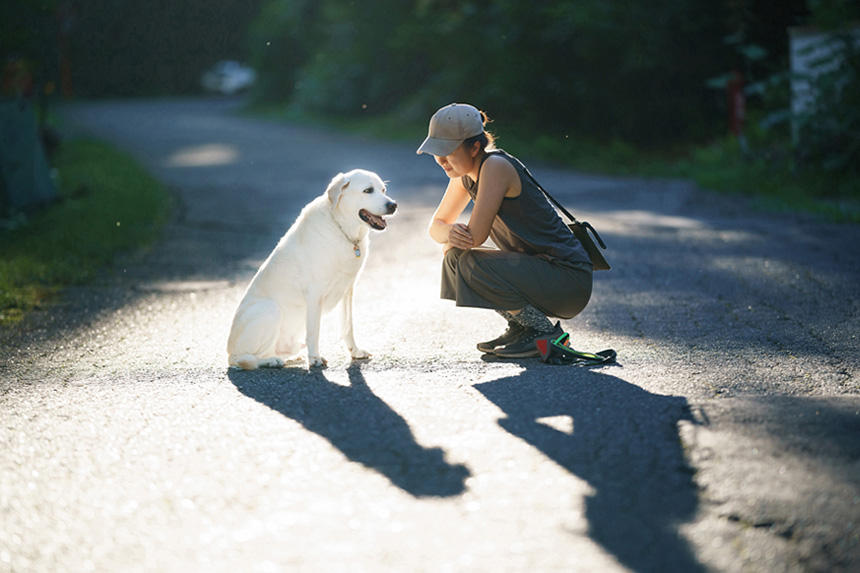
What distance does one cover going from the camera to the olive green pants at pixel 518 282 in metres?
5.21

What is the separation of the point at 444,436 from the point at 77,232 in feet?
24.8

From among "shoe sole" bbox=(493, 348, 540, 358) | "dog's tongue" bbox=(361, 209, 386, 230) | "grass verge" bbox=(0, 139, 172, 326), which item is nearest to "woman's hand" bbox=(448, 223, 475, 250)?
"dog's tongue" bbox=(361, 209, 386, 230)

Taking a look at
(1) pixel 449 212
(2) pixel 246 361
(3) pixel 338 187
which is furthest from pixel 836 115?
(2) pixel 246 361

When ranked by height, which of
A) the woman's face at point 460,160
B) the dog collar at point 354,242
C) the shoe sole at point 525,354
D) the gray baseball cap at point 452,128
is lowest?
the shoe sole at point 525,354

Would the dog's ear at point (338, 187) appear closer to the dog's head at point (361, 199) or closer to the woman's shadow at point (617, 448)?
the dog's head at point (361, 199)

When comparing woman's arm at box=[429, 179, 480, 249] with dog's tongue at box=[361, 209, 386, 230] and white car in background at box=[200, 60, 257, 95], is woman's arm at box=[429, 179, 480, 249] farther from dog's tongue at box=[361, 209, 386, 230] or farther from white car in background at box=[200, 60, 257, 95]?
white car in background at box=[200, 60, 257, 95]

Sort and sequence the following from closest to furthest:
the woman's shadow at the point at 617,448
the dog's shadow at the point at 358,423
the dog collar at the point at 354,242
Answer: the woman's shadow at the point at 617,448 < the dog's shadow at the point at 358,423 < the dog collar at the point at 354,242

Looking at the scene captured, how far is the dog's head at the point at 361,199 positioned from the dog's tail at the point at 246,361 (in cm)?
101

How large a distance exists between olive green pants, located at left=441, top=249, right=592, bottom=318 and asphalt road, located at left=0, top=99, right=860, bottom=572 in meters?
0.40

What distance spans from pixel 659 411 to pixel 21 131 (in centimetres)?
987

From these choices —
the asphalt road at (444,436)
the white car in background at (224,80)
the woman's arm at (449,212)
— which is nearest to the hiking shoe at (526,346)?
the asphalt road at (444,436)

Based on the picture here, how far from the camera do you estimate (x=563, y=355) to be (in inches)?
202

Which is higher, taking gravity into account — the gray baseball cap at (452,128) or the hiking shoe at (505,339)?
the gray baseball cap at (452,128)

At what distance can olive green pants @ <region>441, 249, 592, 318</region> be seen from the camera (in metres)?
5.21
